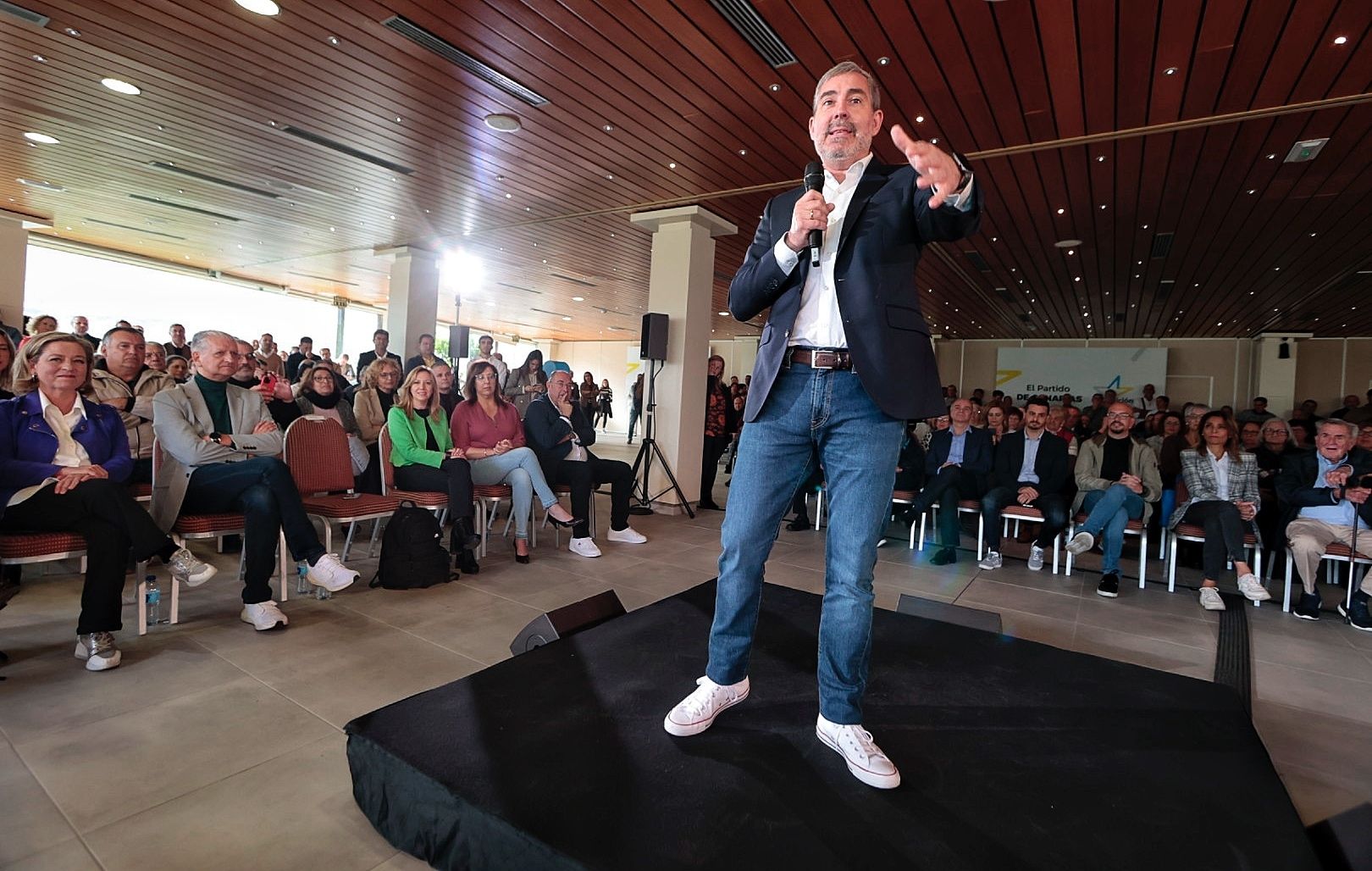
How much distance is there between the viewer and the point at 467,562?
12.8 ft

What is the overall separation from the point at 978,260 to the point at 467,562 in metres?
7.79

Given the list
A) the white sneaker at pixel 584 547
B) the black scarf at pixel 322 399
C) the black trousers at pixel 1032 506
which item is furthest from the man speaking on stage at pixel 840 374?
the black scarf at pixel 322 399

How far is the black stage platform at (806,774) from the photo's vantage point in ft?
4.13

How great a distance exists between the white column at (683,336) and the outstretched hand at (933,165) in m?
5.31

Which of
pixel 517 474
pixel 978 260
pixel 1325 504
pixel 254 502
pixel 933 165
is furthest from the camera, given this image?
pixel 978 260

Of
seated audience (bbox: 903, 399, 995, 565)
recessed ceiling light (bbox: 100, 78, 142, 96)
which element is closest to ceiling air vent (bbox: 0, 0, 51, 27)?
recessed ceiling light (bbox: 100, 78, 142, 96)

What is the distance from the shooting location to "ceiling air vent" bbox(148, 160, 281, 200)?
21.6 feet

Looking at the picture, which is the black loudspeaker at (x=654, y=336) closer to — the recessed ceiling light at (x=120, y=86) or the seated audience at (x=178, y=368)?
the seated audience at (x=178, y=368)

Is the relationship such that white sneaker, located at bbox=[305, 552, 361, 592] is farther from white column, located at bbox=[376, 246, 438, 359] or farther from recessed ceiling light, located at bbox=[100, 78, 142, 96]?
white column, located at bbox=[376, 246, 438, 359]

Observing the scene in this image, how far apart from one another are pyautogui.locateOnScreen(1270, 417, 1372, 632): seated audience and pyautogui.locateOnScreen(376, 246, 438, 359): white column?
9.42 m

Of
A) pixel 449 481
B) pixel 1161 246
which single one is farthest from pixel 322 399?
pixel 1161 246

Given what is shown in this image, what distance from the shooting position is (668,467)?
21.2 ft

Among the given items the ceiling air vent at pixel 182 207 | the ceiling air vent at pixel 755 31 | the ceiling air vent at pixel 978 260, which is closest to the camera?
the ceiling air vent at pixel 755 31

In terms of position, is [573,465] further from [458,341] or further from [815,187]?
[458,341]
